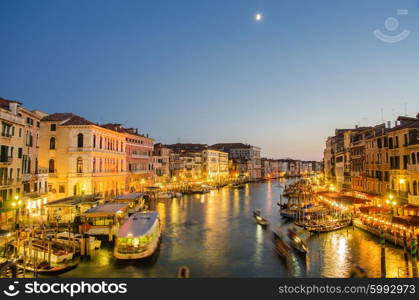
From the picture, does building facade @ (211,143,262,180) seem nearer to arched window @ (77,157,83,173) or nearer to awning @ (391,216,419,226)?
arched window @ (77,157,83,173)

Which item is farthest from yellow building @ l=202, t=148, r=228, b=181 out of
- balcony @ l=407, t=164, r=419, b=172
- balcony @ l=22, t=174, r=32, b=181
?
balcony @ l=407, t=164, r=419, b=172

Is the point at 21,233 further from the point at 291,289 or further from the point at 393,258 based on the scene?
the point at 393,258

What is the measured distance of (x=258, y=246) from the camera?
68.8 ft

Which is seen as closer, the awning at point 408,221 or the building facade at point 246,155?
the awning at point 408,221

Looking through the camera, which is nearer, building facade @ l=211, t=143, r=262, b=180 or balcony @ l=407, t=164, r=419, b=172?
balcony @ l=407, t=164, r=419, b=172

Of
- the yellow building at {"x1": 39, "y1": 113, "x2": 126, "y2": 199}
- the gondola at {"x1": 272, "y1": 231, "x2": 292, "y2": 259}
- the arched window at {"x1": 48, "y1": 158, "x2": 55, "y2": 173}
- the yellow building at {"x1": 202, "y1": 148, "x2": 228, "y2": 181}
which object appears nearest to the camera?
the gondola at {"x1": 272, "y1": 231, "x2": 292, "y2": 259}

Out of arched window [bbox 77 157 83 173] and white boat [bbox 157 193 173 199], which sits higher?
arched window [bbox 77 157 83 173]

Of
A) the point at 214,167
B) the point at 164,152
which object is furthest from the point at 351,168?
the point at 214,167

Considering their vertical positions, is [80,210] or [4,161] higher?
[4,161]

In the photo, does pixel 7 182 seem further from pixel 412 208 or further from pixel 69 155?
pixel 412 208

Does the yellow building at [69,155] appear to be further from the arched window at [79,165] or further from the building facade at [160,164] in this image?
the building facade at [160,164]

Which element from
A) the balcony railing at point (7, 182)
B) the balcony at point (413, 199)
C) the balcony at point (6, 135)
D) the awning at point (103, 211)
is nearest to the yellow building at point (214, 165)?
the awning at point (103, 211)

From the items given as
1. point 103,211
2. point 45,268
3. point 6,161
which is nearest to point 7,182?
point 6,161

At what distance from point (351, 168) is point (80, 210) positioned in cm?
3041
